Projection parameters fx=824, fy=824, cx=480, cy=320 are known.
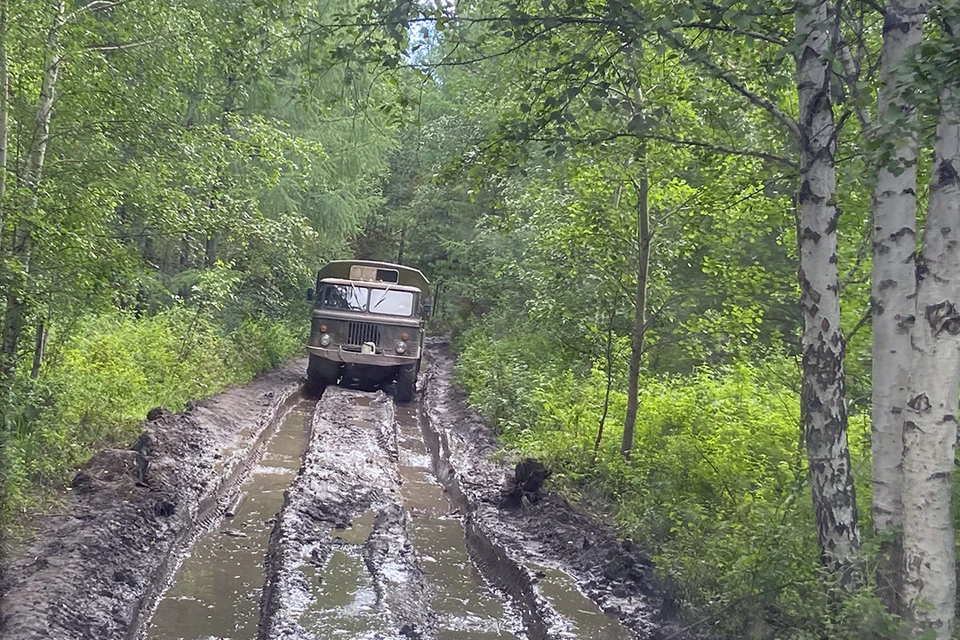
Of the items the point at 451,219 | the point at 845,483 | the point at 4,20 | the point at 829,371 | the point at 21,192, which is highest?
the point at 451,219

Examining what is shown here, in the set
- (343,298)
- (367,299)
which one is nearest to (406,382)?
(367,299)

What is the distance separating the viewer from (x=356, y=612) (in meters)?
5.77

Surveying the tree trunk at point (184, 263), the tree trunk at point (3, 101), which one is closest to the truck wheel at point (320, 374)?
the tree trunk at point (184, 263)

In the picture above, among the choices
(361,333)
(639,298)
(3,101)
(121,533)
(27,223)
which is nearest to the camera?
(121,533)

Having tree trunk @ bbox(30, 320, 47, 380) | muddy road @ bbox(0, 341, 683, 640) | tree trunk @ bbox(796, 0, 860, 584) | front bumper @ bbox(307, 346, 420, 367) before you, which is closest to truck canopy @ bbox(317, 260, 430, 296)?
front bumper @ bbox(307, 346, 420, 367)

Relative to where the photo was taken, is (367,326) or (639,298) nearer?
(639,298)

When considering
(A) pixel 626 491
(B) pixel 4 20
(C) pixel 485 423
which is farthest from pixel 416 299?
(B) pixel 4 20

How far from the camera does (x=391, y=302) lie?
1650 cm

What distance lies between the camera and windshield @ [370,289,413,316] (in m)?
16.4

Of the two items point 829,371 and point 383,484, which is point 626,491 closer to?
point 383,484

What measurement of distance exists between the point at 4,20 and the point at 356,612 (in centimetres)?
556

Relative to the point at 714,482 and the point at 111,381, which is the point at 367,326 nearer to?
the point at 111,381

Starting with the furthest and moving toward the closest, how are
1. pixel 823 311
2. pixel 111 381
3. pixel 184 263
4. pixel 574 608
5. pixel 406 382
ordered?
pixel 184 263 → pixel 406 382 → pixel 111 381 → pixel 574 608 → pixel 823 311

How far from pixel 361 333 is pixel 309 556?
364 inches
